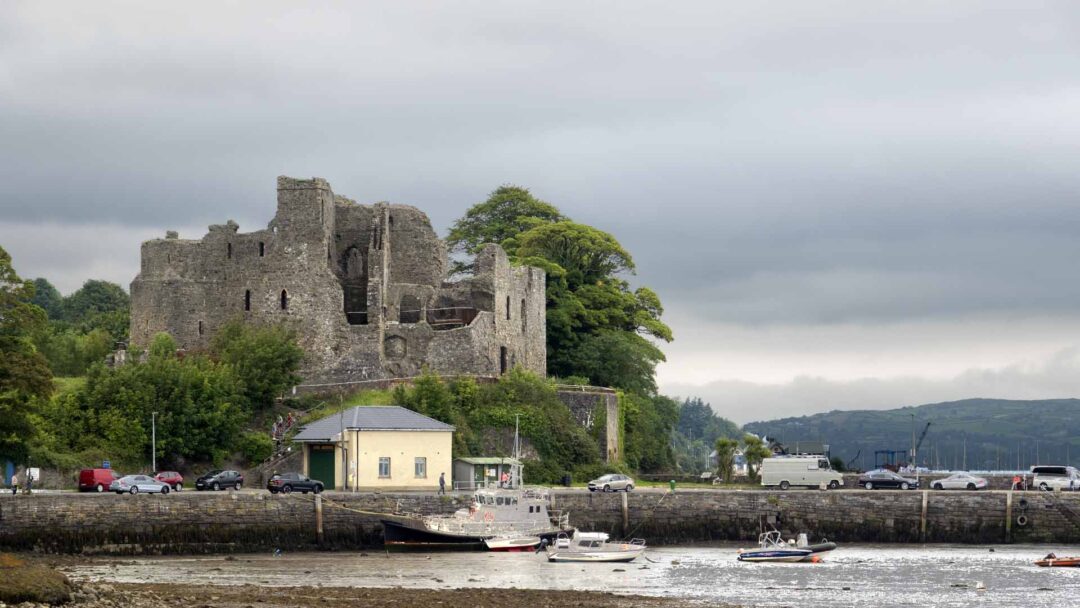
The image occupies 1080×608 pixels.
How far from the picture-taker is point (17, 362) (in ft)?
187

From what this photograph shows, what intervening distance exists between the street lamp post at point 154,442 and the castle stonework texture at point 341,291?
1008 centimetres

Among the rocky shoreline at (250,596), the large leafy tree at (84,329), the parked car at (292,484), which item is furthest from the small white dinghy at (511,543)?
the large leafy tree at (84,329)

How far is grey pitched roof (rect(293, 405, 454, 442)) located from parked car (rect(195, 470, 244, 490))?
3195mm

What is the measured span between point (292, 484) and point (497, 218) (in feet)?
155

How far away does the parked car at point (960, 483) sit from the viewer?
72.6m

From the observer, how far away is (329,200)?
85062 millimetres

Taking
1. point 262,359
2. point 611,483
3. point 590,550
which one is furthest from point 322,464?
point 590,550

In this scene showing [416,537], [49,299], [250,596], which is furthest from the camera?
[49,299]

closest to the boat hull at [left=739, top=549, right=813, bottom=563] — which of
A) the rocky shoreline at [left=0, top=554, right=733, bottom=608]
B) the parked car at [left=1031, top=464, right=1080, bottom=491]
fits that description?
the rocky shoreline at [left=0, top=554, right=733, bottom=608]

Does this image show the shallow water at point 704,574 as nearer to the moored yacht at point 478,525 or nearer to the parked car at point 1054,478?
the moored yacht at point 478,525

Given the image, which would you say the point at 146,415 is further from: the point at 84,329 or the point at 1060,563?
the point at 1060,563

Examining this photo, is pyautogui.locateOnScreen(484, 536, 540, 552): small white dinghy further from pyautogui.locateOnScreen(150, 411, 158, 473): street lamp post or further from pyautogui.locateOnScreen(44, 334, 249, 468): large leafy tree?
pyautogui.locateOnScreen(150, 411, 158, 473): street lamp post

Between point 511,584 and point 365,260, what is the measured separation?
3850 cm

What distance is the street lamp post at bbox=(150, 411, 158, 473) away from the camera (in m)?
71.0
